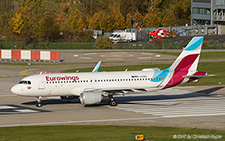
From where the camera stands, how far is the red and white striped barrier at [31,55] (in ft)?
336

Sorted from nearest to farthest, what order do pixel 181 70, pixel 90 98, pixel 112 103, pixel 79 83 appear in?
pixel 90 98, pixel 79 83, pixel 112 103, pixel 181 70

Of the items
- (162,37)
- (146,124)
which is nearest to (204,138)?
(146,124)

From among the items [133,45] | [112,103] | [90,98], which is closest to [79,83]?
[90,98]

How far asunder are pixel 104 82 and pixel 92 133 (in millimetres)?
14731

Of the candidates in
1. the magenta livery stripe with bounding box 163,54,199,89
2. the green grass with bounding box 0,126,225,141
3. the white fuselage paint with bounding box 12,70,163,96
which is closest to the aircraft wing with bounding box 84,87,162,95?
the white fuselage paint with bounding box 12,70,163,96

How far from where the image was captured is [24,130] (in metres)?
31.7

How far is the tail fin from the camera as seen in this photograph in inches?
1781

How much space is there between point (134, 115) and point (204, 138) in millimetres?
11710

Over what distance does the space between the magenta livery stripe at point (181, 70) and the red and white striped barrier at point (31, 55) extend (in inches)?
2356

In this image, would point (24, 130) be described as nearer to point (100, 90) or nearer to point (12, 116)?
point (12, 116)

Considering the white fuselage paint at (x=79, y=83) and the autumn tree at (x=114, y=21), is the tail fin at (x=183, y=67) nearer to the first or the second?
the white fuselage paint at (x=79, y=83)

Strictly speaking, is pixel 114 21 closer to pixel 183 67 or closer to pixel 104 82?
pixel 183 67

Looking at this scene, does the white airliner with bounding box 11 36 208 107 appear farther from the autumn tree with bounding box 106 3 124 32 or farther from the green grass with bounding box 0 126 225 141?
the autumn tree with bounding box 106 3 124 32

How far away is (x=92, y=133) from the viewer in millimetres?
30047
